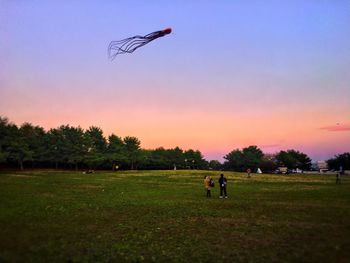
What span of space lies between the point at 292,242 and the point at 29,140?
108907 mm

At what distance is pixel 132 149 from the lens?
412ft

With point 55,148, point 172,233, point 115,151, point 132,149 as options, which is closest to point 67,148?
point 55,148

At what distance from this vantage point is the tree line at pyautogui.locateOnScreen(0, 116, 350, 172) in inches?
3878

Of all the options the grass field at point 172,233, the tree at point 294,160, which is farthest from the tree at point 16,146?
the tree at point 294,160

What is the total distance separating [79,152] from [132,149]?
21.3m

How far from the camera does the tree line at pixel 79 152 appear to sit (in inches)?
3878

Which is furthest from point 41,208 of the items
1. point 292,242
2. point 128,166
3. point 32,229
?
point 128,166

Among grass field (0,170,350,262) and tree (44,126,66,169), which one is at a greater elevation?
tree (44,126,66,169)

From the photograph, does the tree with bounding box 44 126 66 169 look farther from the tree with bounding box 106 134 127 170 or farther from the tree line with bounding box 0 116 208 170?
the tree with bounding box 106 134 127 170

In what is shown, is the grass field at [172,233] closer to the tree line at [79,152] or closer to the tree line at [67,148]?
the tree line at [79,152]

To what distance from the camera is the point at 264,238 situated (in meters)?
15.2

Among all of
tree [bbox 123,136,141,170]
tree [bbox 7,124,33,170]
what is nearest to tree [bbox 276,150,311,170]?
tree [bbox 123,136,141,170]

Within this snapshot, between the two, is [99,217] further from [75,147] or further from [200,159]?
[200,159]

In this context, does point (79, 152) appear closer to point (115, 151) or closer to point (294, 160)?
point (115, 151)
